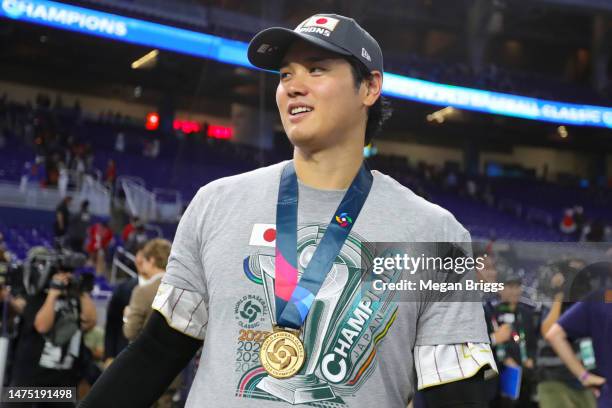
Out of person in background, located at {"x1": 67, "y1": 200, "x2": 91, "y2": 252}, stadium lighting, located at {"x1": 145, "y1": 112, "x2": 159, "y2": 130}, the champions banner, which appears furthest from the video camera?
stadium lighting, located at {"x1": 145, "y1": 112, "x2": 159, "y2": 130}

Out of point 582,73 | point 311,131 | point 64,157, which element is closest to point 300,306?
point 311,131

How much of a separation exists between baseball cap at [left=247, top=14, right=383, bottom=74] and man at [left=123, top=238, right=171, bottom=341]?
182cm

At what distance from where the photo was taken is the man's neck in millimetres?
1412

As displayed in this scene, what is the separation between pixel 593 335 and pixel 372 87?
63.9 inches

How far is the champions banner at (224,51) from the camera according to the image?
13047 mm

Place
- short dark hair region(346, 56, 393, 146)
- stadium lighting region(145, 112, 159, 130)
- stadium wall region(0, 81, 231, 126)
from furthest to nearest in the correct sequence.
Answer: stadium lighting region(145, 112, 159, 130) < stadium wall region(0, 81, 231, 126) < short dark hair region(346, 56, 393, 146)

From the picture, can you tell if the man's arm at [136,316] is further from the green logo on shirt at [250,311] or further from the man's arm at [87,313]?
the green logo on shirt at [250,311]

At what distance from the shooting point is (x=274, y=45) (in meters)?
1.45

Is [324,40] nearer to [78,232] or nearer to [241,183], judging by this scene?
[241,183]

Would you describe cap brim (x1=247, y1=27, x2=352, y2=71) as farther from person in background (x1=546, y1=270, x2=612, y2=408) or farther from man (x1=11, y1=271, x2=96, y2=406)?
man (x1=11, y1=271, x2=96, y2=406)

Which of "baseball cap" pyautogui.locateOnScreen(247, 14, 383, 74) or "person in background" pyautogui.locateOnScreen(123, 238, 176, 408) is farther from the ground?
"baseball cap" pyautogui.locateOnScreen(247, 14, 383, 74)

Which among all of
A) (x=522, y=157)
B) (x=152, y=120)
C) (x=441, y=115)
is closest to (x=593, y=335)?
(x=152, y=120)

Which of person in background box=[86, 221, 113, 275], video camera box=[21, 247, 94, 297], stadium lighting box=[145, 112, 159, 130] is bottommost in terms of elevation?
video camera box=[21, 247, 94, 297]

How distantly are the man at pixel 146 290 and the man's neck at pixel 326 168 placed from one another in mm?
1809
